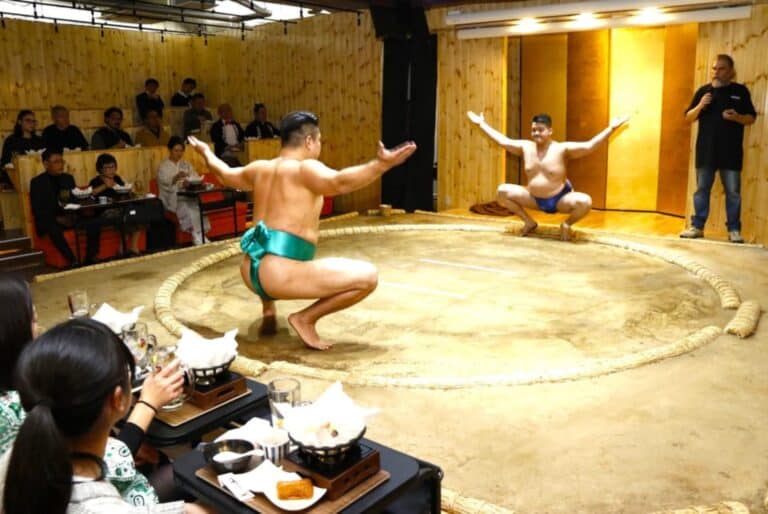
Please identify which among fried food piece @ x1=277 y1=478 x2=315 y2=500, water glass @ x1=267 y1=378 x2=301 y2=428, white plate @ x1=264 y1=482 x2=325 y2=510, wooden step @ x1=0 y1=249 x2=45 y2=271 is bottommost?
wooden step @ x1=0 y1=249 x2=45 y2=271

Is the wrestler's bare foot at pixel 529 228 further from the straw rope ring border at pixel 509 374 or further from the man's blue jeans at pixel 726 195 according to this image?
the straw rope ring border at pixel 509 374

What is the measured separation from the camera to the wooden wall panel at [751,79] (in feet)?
17.1

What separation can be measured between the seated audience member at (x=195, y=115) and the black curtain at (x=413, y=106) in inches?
111

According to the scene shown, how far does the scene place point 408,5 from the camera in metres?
7.07

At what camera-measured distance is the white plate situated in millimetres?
1365

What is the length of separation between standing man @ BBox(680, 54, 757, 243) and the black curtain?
2596mm

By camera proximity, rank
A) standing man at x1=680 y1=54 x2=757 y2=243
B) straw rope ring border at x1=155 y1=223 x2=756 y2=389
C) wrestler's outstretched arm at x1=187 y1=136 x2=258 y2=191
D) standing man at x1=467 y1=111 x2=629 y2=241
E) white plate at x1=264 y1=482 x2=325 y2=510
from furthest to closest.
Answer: standing man at x1=467 y1=111 x2=629 y2=241 < standing man at x1=680 y1=54 x2=757 y2=243 < wrestler's outstretched arm at x1=187 y1=136 x2=258 y2=191 < straw rope ring border at x1=155 y1=223 x2=756 y2=389 < white plate at x1=264 y1=482 x2=325 y2=510

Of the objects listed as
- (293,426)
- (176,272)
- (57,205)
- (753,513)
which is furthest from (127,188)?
(753,513)

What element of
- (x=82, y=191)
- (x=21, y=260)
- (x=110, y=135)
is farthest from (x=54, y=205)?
(x=110, y=135)

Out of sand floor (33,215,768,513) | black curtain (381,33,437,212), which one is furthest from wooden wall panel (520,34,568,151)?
sand floor (33,215,768,513)

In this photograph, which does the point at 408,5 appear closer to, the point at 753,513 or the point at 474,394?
the point at 474,394

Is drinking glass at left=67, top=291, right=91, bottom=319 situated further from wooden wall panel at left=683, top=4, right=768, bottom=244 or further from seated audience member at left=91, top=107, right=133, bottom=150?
seated audience member at left=91, top=107, right=133, bottom=150

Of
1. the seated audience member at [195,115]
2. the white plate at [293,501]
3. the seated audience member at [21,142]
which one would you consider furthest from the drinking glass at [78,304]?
the seated audience member at [195,115]

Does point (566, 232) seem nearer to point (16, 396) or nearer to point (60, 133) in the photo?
point (16, 396)
